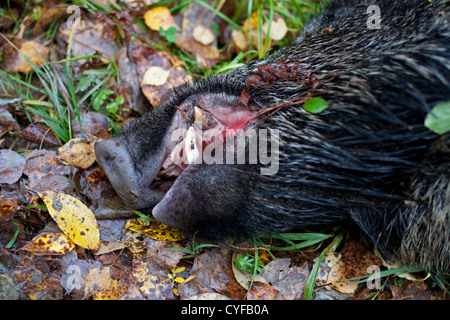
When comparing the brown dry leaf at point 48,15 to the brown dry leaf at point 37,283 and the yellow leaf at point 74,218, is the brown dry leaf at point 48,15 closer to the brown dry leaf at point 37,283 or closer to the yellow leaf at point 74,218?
the yellow leaf at point 74,218

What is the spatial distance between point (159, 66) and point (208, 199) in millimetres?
1765

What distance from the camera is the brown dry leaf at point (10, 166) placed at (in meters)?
2.79

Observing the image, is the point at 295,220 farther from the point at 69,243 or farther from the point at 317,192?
the point at 69,243

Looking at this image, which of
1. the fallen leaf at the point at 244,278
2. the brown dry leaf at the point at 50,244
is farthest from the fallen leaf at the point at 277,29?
the brown dry leaf at the point at 50,244

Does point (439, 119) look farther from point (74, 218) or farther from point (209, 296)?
point (74, 218)

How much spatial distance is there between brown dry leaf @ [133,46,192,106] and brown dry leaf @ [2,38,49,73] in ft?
2.67

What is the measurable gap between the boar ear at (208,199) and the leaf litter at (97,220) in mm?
344

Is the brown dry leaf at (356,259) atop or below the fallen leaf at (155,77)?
below

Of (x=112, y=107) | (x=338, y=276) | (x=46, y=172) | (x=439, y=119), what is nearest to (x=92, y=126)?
(x=112, y=107)

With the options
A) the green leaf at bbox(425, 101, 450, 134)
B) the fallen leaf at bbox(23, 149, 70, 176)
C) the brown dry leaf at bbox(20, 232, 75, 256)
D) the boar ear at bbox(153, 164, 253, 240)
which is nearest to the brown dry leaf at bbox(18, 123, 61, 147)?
the fallen leaf at bbox(23, 149, 70, 176)

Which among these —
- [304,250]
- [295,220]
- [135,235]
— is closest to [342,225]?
[304,250]

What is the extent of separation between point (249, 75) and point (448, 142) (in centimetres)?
119

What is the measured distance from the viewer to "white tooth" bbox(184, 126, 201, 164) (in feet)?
7.63

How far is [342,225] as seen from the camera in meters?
2.78
